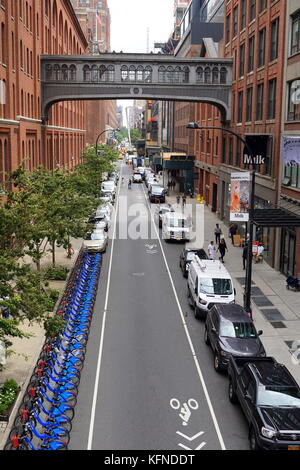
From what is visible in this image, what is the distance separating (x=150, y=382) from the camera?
1634cm

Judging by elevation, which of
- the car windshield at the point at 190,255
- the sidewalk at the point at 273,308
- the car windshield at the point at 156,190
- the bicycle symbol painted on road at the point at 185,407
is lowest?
the bicycle symbol painted on road at the point at 185,407

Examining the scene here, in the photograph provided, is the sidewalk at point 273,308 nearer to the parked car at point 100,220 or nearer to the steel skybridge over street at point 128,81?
the parked car at point 100,220

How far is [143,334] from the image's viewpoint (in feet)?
67.5

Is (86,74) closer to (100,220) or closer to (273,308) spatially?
(100,220)

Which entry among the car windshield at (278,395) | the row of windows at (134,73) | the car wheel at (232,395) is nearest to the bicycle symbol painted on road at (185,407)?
the car wheel at (232,395)

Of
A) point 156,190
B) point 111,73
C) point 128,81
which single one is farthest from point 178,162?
point 111,73

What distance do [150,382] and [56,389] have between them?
3085 mm

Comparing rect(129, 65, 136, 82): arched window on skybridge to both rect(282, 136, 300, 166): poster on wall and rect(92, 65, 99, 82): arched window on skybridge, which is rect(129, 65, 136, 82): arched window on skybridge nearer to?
rect(92, 65, 99, 82): arched window on skybridge

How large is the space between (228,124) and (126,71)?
419 inches

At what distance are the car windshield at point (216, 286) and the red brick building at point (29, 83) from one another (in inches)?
384

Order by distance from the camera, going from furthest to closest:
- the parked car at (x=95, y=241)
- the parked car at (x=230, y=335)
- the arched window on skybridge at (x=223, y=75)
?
the arched window on skybridge at (x=223, y=75), the parked car at (x=95, y=241), the parked car at (x=230, y=335)

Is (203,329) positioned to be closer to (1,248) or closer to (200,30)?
(1,248)

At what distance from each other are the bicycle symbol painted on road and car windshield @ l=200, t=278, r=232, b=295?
25.1ft

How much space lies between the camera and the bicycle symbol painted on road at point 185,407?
14184mm
